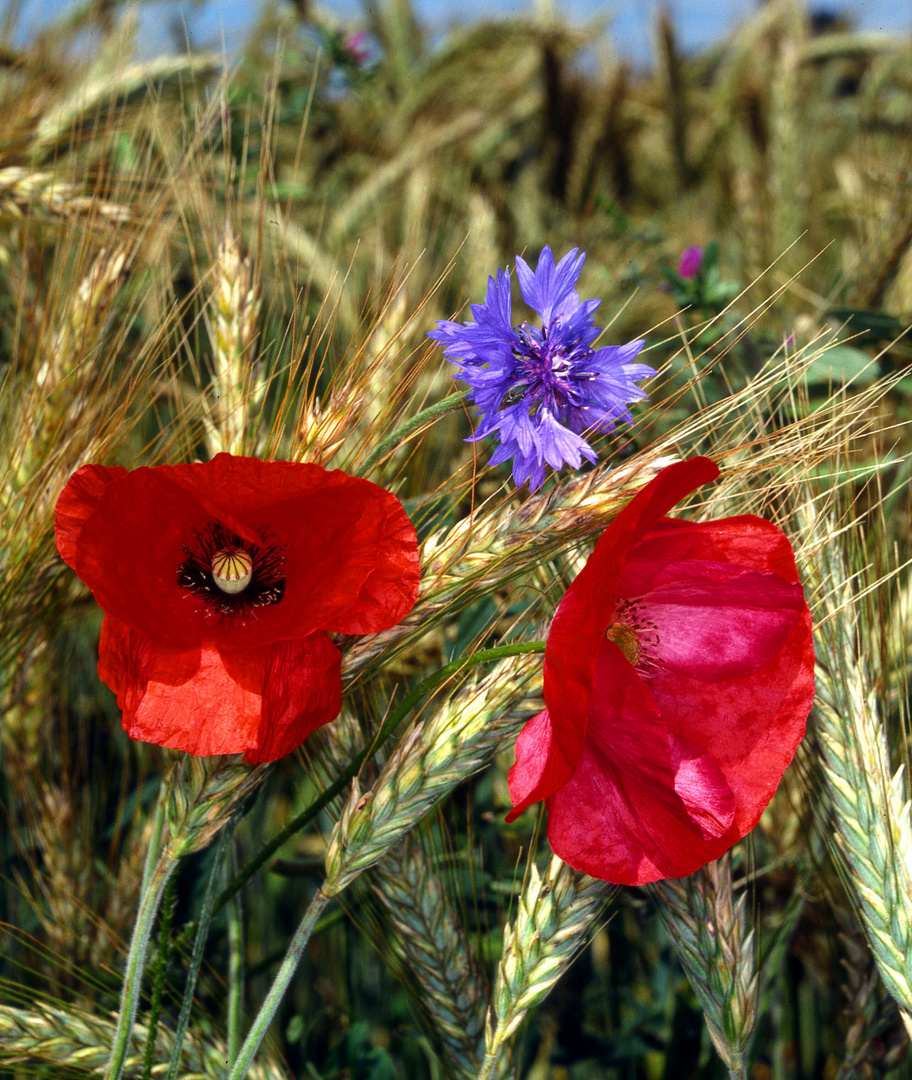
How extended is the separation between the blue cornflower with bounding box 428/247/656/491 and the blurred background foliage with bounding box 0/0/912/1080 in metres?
0.06

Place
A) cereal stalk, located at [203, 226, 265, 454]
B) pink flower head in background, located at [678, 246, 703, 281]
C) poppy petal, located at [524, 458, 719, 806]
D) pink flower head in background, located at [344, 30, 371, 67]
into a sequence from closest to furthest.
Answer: poppy petal, located at [524, 458, 719, 806] < cereal stalk, located at [203, 226, 265, 454] < pink flower head in background, located at [678, 246, 703, 281] < pink flower head in background, located at [344, 30, 371, 67]

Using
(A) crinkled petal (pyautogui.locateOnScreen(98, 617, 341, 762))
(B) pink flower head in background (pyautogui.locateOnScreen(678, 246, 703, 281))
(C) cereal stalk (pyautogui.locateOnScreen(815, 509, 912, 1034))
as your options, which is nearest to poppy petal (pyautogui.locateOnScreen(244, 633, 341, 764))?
(A) crinkled petal (pyautogui.locateOnScreen(98, 617, 341, 762))

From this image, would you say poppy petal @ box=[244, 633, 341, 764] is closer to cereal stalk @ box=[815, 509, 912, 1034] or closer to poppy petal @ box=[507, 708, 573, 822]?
poppy petal @ box=[507, 708, 573, 822]

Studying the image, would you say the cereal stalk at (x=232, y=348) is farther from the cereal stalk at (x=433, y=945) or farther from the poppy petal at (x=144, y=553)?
the cereal stalk at (x=433, y=945)

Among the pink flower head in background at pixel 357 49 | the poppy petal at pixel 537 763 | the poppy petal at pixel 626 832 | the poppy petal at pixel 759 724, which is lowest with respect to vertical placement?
the poppy petal at pixel 626 832

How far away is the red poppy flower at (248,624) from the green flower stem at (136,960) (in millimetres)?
106

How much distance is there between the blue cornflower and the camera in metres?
0.57

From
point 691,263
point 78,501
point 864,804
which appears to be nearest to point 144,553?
point 78,501

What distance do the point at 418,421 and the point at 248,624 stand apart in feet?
0.54

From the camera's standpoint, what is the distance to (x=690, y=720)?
1.96 feet

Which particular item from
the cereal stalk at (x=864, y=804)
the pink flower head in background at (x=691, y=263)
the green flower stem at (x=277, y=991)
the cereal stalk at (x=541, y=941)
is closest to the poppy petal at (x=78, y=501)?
the green flower stem at (x=277, y=991)

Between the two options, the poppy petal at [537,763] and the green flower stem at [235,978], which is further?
the green flower stem at [235,978]

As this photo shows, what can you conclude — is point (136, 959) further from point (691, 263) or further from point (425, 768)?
point (691, 263)

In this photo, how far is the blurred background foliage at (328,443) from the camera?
0.74 metres
